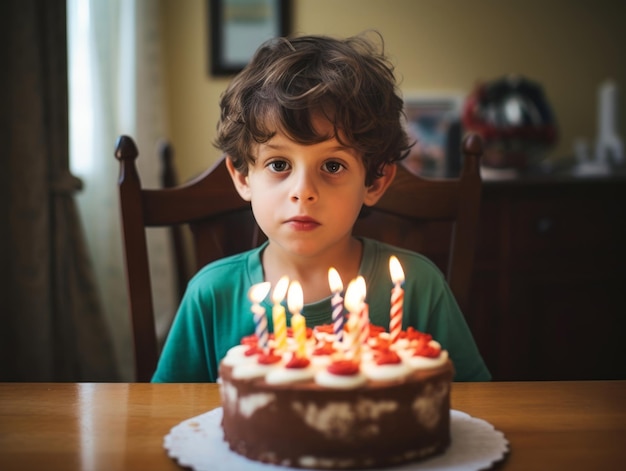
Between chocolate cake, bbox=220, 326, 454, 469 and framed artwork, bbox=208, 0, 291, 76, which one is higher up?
framed artwork, bbox=208, 0, 291, 76

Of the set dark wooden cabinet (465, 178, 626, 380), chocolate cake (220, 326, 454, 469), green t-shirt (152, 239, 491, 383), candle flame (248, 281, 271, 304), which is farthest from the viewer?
dark wooden cabinet (465, 178, 626, 380)

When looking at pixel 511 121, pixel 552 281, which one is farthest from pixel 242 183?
pixel 511 121

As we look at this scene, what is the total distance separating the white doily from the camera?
→ 68 cm

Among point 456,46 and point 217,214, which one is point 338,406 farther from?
point 456,46

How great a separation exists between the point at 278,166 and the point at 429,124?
2.46 metres

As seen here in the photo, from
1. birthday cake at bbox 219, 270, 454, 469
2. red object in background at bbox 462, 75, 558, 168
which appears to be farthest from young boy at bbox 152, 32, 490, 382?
red object in background at bbox 462, 75, 558, 168

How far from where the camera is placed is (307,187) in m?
1.04

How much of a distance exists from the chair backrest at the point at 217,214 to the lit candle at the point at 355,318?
70 centimetres

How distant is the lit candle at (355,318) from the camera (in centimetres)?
73

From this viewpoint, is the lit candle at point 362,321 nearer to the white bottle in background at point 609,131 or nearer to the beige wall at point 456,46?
the white bottle in background at point 609,131

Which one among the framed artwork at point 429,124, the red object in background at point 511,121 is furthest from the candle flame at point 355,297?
the framed artwork at point 429,124

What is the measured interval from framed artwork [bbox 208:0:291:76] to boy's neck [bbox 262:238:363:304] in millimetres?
2331

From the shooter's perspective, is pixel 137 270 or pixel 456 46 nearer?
pixel 137 270

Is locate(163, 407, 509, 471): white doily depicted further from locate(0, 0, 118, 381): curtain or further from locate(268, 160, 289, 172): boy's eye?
locate(0, 0, 118, 381): curtain
